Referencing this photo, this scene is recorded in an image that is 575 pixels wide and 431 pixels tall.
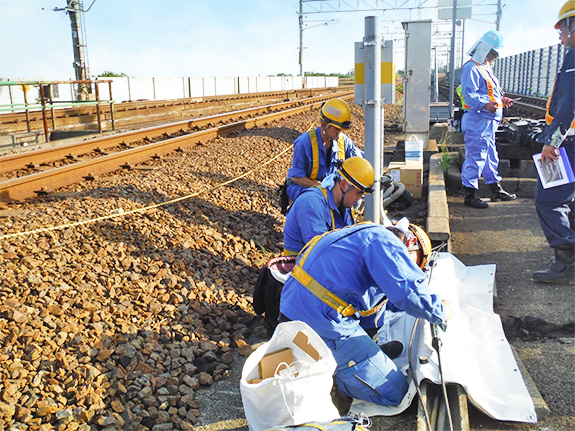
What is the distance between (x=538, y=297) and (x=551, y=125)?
5.32ft

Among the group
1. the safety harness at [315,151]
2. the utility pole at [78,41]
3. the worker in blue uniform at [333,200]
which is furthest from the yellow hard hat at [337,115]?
the utility pole at [78,41]

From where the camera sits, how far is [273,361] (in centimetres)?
309

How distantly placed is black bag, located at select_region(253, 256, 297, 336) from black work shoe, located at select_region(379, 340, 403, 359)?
819mm

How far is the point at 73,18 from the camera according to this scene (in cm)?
2748

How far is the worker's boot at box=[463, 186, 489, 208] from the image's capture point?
7.60 m

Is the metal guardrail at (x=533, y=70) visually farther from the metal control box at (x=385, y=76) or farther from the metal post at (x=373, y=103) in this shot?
the metal post at (x=373, y=103)

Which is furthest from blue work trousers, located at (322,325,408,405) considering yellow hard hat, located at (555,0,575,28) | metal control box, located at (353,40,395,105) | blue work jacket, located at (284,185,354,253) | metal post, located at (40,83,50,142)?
metal post, located at (40,83,50,142)

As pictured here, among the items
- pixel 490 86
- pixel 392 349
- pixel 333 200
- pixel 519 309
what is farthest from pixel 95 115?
pixel 392 349

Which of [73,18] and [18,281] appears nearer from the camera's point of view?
[18,281]

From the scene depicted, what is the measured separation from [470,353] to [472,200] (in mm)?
4340

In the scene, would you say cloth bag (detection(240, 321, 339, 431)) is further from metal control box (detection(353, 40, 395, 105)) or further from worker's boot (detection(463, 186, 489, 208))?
worker's boot (detection(463, 186, 489, 208))

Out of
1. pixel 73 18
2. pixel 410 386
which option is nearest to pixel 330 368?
pixel 410 386

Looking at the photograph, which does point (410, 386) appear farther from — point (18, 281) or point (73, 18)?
point (73, 18)

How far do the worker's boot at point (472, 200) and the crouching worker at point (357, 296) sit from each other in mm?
4620
